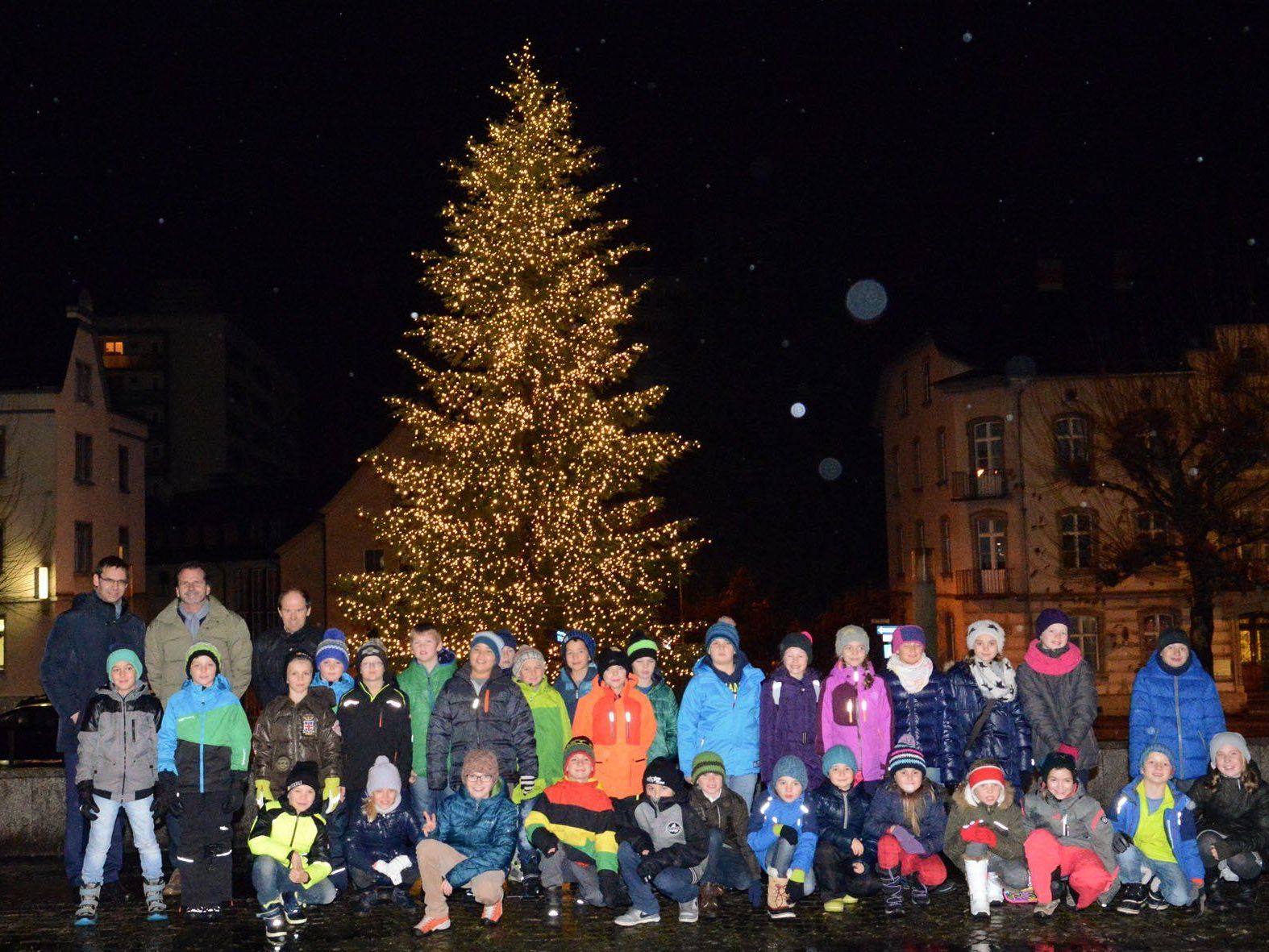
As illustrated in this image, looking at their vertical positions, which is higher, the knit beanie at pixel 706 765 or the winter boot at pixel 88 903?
the knit beanie at pixel 706 765

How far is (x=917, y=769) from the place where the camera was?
9109 mm

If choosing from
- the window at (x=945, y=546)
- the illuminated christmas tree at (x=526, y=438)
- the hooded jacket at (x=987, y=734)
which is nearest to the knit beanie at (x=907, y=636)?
the hooded jacket at (x=987, y=734)

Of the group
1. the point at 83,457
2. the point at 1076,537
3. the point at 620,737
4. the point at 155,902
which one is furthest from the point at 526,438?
the point at 83,457

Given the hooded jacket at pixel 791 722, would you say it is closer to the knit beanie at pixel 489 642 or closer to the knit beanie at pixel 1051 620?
the knit beanie at pixel 1051 620

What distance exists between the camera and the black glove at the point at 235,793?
29.0 ft

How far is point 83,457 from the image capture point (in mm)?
44125

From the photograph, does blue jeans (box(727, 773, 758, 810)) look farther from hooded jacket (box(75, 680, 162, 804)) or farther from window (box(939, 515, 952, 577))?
window (box(939, 515, 952, 577))

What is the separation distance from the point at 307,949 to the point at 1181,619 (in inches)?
1523

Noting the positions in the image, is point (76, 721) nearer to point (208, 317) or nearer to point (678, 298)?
point (678, 298)

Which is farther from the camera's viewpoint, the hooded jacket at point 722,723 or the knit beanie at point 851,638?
the hooded jacket at point 722,723

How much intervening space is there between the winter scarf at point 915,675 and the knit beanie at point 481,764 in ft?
10.6

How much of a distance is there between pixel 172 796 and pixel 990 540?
→ 124 ft

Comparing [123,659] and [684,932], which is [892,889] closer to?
[684,932]

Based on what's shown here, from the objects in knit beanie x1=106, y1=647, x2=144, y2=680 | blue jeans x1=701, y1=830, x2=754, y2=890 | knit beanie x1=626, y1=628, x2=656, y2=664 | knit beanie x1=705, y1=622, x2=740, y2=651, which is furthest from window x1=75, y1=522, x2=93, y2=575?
blue jeans x1=701, y1=830, x2=754, y2=890
